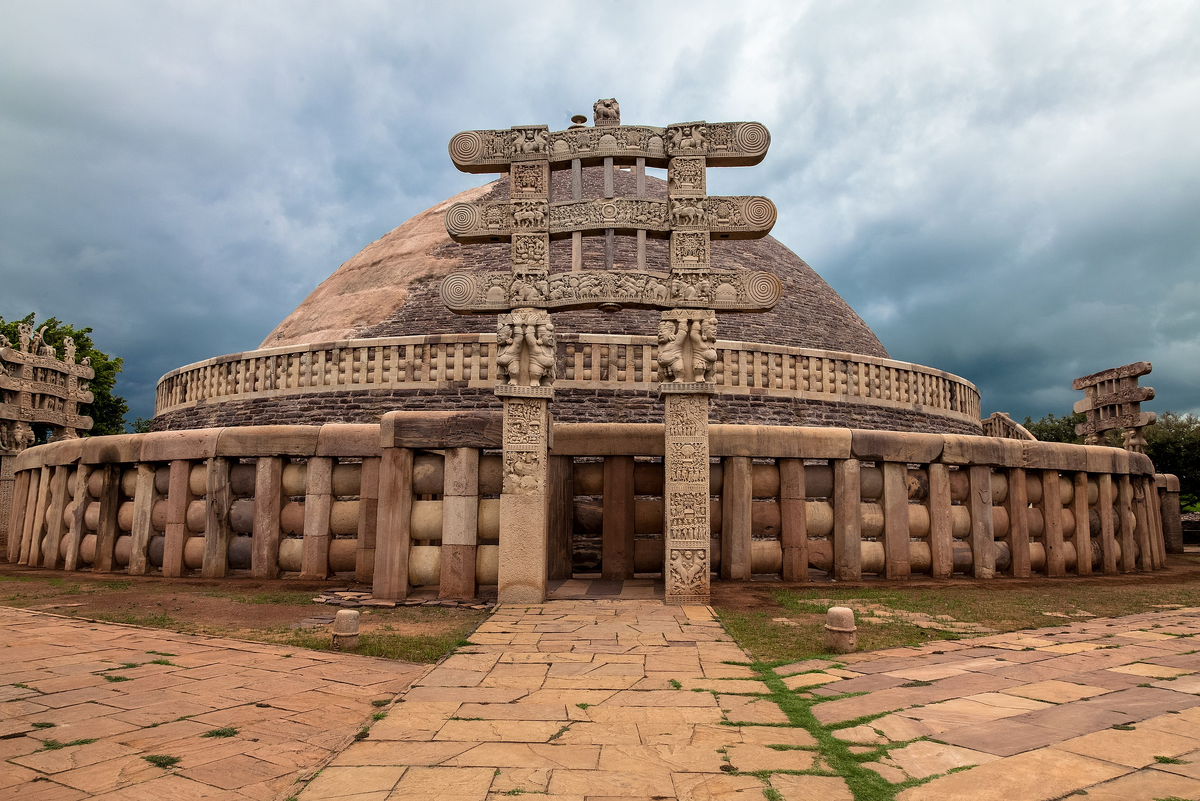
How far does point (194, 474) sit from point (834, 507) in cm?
790

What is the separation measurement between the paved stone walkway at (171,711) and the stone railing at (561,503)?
8.65 ft

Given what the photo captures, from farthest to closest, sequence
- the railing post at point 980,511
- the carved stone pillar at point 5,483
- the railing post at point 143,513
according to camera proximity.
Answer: the carved stone pillar at point 5,483 < the railing post at point 143,513 < the railing post at point 980,511

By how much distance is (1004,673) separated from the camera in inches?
161

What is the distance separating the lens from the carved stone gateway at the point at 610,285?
7004 millimetres

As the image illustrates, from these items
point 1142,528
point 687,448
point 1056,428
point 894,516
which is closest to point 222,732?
point 687,448

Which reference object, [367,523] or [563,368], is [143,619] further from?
[563,368]

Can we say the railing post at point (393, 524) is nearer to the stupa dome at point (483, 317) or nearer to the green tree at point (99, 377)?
the stupa dome at point (483, 317)

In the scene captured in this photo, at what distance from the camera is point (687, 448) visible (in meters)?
7.10

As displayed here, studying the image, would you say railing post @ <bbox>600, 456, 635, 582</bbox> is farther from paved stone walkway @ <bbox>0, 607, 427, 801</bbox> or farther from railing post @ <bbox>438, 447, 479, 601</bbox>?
paved stone walkway @ <bbox>0, 607, 427, 801</bbox>

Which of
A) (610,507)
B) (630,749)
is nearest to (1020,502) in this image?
(610,507)

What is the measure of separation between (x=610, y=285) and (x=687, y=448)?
1.84 metres

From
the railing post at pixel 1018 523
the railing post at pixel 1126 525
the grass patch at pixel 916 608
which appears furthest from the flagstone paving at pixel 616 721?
the railing post at pixel 1126 525

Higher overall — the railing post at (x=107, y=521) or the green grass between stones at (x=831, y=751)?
the railing post at (x=107, y=521)

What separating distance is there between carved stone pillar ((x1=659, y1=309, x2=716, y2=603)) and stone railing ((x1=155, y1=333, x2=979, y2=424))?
5210 millimetres
